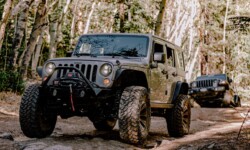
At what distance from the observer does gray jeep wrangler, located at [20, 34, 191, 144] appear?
6543 millimetres

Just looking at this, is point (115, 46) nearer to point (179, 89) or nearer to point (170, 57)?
point (170, 57)

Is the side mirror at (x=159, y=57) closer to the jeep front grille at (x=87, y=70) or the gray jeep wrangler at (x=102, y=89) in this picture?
the gray jeep wrangler at (x=102, y=89)

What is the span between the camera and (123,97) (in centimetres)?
660

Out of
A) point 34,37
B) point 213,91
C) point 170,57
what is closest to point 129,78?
point 170,57

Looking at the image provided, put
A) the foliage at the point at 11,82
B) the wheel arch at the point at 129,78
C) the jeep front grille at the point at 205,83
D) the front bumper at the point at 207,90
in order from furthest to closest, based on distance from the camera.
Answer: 1. the jeep front grille at the point at 205,83
2. the front bumper at the point at 207,90
3. the foliage at the point at 11,82
4. the wheel arch at the point at 129,78

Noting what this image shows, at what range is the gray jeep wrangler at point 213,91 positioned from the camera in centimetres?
1947

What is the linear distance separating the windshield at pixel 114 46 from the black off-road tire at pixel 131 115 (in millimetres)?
1260

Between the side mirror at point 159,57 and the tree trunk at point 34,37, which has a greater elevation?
the tree trunk at point 34,37

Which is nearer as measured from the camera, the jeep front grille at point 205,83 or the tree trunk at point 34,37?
the tree trunk at point 34,37

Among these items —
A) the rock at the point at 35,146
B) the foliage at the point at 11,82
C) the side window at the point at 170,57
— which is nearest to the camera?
the rock at the point at 35,146

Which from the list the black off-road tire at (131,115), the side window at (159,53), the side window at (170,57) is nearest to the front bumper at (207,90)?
the side window at (170,57)

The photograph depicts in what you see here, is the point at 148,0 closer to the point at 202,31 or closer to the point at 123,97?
the point at 202,31

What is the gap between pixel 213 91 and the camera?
19516 millimetres

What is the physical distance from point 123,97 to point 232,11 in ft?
126
